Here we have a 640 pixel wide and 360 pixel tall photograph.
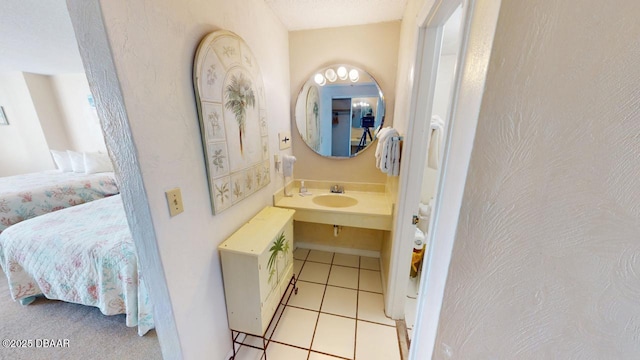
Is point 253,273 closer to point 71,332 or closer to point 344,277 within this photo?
point 344,277

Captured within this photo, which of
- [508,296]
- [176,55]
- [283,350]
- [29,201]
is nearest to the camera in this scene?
[508,296]

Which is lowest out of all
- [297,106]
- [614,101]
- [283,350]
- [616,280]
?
[283,350]

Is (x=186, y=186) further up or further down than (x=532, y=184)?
further down

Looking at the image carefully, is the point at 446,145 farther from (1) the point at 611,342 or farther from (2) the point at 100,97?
(2) the point at 100,97

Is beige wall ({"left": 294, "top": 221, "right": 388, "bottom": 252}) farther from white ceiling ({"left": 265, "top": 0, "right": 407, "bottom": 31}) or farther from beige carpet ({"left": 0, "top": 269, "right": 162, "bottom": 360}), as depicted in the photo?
white ceiling ({"left": 265, "top": 0, "right": 407, "bottom": 31})

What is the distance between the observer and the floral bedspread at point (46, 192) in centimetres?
237

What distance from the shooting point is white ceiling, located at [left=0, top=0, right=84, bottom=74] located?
1.65 metres

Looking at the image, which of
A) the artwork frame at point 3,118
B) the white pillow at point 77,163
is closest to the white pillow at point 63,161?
the white pillow at point 77,163

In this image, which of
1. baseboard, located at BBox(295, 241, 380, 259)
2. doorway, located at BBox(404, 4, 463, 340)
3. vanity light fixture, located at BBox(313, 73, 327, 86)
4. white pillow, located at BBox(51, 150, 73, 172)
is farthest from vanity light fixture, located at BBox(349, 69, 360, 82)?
white pillow, located at BBox(51, 150, 73, 172)

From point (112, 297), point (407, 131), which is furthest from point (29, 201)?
point (407, 131)

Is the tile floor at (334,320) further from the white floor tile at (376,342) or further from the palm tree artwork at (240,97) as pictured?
the palm tree artwork at (240,97)

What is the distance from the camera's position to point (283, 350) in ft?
4.51

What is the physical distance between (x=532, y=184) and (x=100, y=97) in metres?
1.22

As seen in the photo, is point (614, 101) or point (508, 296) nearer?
point (614, 101)
